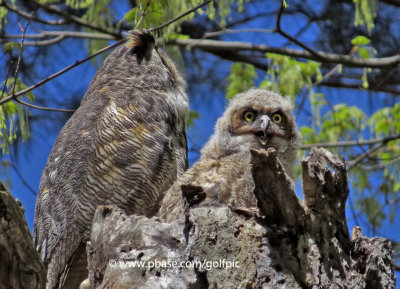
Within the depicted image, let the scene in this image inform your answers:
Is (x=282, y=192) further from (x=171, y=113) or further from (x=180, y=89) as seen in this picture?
(x=180, y=89)

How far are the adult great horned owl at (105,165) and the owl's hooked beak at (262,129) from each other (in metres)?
0.53

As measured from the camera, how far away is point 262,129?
360 centimetres

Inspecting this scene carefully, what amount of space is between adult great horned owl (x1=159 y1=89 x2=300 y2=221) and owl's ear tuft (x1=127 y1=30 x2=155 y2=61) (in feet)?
2.46

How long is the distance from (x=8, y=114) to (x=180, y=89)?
1210mm

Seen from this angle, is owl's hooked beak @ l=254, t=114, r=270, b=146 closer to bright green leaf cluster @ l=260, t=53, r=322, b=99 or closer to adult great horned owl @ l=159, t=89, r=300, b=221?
adult great horned owl @ l=159, t=89, r=300, b=221

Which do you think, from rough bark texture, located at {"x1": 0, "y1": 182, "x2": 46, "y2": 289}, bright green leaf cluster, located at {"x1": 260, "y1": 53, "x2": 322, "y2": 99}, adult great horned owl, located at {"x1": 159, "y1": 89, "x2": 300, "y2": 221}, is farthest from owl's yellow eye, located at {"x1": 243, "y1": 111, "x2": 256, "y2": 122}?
bright green leaf cluster, located at {"x1": 260, "y1": 53, "x2": 322, "y2": 99}

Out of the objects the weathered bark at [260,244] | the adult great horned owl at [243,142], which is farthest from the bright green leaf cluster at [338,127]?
the weathered bark at [260,244]

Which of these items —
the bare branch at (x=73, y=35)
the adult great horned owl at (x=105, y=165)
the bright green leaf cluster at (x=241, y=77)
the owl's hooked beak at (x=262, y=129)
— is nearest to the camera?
the adult great horned owl at (x=105, y=165)

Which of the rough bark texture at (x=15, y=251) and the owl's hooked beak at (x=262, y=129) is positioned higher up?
the owl's hooked beak at (x=262, y=129)

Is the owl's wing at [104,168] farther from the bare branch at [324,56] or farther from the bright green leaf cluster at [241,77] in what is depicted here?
the bright green leaf cluster at [241,77]

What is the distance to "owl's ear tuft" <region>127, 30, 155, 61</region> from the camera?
419 cm

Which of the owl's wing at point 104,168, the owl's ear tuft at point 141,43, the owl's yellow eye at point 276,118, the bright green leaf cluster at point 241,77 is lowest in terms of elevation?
the owl's wing at point 104,168

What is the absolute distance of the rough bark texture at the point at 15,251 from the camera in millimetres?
2000

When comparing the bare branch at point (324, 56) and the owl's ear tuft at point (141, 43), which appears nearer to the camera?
the owl's ear tuft at point (141, 43)
